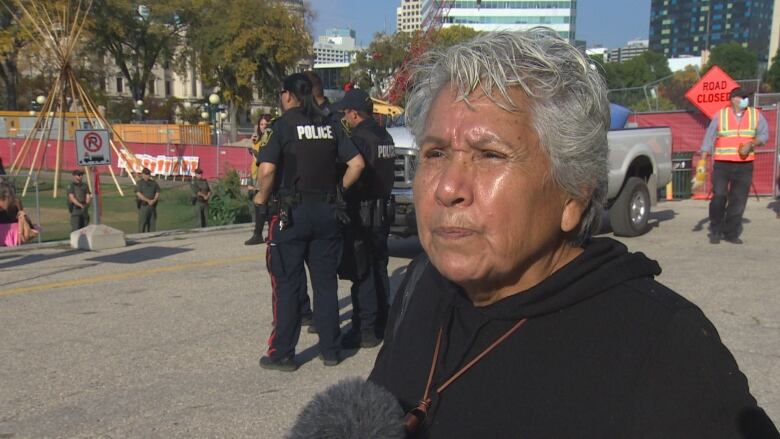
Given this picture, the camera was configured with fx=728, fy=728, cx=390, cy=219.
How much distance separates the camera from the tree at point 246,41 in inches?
1970

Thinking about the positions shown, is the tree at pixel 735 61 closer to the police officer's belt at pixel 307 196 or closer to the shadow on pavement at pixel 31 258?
the shadow on pavement at pixel 31 258

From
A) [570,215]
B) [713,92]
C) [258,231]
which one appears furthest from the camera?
[713,92]

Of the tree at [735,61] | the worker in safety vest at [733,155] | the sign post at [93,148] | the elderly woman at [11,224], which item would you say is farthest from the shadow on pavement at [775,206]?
the tree at [735,61]

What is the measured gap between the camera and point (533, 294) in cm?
148

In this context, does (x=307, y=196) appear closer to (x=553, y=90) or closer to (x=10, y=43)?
(x=553, y=90)

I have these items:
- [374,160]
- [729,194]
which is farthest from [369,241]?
[729,194]

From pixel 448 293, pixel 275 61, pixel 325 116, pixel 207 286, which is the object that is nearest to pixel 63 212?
pixel 207 286

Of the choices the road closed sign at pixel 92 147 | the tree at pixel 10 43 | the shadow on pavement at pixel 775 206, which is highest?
the tree at pixel 10 43

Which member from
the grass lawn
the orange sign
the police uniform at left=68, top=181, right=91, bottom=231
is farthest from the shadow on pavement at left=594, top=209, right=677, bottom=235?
the police uniform at left=68, top=181, right=91, bottom=231

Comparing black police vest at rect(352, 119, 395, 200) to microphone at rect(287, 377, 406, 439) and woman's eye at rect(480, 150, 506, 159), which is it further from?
microphone at rect(287, 377, 406, 439)

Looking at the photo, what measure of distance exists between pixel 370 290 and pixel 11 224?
6909mm

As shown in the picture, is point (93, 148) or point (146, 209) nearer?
point (93, 148)

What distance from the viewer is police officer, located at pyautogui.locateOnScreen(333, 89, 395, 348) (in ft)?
18.0

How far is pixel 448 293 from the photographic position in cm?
167
